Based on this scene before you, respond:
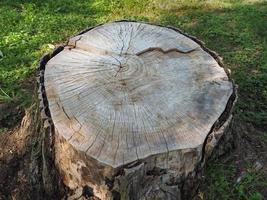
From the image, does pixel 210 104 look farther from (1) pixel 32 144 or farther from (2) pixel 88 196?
(1) pixel 32 144

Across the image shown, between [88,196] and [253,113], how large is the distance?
2.04 metres

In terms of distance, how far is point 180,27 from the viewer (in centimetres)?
597

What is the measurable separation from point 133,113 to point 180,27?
3117 mm

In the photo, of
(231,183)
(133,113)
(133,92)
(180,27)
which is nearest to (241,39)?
(180,27)

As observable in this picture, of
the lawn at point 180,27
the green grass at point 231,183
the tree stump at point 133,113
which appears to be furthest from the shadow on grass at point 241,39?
the tree stump at point 133,113

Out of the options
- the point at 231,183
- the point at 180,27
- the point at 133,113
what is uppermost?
the point at 133,113

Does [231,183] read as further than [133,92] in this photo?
Yes

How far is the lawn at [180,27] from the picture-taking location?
14.7 ft

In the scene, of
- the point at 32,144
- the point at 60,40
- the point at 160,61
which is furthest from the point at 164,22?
the point at 32,144

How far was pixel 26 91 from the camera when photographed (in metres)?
4.77

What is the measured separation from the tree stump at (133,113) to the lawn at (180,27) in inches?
21.8

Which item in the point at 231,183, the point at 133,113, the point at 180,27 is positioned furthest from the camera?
the point at 180,27

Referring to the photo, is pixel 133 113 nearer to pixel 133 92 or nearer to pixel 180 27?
pixel 133 92

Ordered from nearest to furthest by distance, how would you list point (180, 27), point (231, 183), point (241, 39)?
point (231, 183) < point (241, 39) < point (180, 27)
